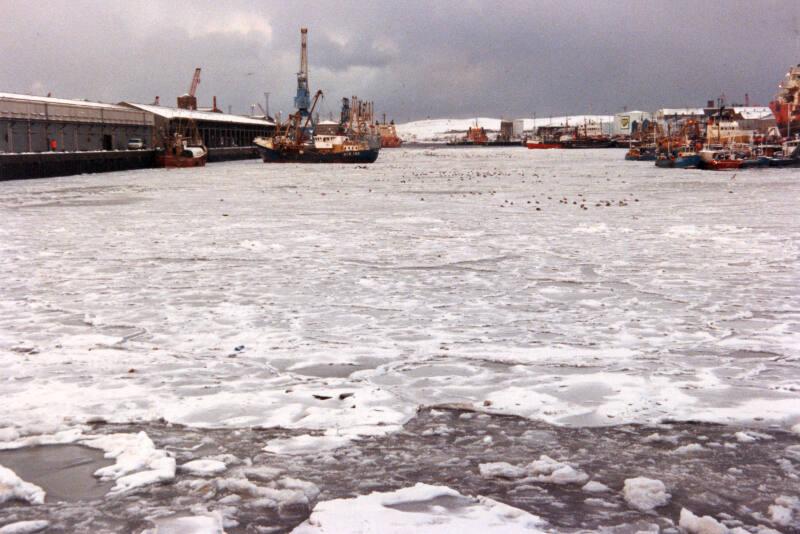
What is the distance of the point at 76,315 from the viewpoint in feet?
29.0

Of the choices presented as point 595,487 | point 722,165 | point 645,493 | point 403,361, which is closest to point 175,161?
point 722,165

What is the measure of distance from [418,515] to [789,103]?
10410 centimetres

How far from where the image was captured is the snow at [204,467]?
4.63 meters

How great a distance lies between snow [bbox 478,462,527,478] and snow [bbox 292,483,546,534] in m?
0.32

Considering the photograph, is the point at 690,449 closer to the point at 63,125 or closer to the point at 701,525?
the point at 701,525

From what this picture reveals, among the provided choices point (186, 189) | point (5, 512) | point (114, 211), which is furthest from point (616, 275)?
point (186, 189)

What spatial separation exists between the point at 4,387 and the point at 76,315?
8.94ft

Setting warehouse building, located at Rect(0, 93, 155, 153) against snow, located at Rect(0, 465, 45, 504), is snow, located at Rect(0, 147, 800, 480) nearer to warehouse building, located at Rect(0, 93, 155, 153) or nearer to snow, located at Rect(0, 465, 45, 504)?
snow, located at Rect(0, 465, 45, 504)

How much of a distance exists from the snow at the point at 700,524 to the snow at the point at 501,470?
0.96 m

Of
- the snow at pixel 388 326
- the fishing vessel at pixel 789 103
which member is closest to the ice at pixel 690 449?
the snow at pixel 388 326

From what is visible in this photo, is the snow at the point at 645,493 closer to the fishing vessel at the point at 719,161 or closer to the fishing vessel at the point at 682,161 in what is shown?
the fishing vessel at the point at 719,161

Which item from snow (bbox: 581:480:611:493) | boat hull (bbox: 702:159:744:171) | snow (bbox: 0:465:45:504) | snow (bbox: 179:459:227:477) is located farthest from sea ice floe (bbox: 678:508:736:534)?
boat hull (bbox: 702:159:744:171)

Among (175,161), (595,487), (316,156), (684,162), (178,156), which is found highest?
(178,156)

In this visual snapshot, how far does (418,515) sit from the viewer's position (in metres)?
4.07
